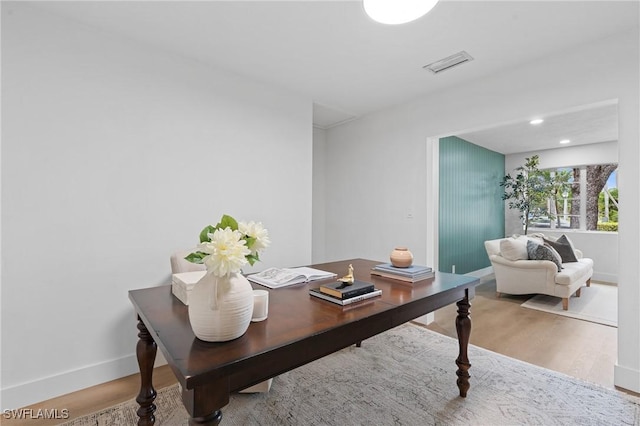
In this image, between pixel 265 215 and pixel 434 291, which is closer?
pixel 434 291

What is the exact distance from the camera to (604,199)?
544 cm

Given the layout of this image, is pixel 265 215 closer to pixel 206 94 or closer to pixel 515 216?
pixel 206 94

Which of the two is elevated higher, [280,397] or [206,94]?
[206,94]

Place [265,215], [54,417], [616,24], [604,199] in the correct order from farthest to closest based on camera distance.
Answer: [604,199]
[265,215]
[616,24]
[54,417]

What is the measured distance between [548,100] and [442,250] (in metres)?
2.60

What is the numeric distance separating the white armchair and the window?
167 centimetres

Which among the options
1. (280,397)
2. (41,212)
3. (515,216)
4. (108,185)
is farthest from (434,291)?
(515,216)

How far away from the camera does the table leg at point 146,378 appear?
4.64ft

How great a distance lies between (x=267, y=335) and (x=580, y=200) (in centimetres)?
685

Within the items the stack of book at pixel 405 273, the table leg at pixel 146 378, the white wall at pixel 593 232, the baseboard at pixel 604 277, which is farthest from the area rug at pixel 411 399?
the white wall at pixel 593 232

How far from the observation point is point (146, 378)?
142 cm

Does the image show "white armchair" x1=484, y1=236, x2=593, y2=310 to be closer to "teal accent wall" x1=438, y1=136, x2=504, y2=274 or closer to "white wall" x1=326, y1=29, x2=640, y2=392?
"teal accent wall" x1=438, y1=136, x2=504, y2=274

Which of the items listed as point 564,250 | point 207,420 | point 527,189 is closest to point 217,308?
point 207,420

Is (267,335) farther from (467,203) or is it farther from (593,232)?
(593,232)
